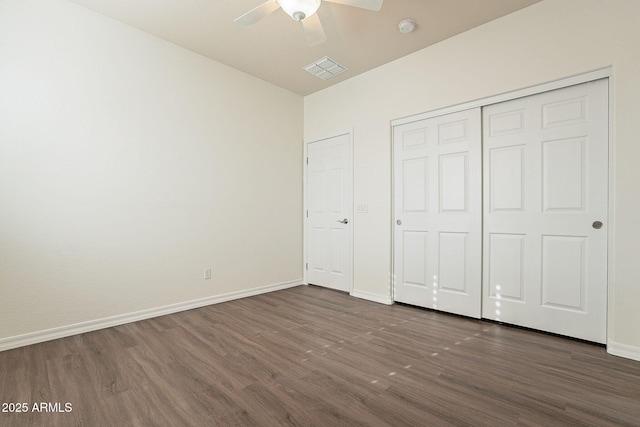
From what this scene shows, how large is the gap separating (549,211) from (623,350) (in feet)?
3.68

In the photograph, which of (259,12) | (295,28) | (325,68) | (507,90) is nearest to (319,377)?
(259,12)

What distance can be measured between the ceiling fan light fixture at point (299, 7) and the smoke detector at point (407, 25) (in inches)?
40.5

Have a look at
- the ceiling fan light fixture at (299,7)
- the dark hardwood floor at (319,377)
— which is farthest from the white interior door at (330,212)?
the ceiling fan light fixture at (299,7)

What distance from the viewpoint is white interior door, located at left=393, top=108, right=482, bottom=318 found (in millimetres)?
2934

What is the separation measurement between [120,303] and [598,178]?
4.36 metres

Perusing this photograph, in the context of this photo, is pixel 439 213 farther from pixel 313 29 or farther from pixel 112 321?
pixel 112 321

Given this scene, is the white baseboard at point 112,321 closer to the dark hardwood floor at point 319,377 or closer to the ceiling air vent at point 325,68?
the dark hardwood floor at point 319,377

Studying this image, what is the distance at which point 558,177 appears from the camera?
2479mm

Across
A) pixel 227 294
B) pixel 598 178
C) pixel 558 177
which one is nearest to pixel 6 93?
pixel 227 294

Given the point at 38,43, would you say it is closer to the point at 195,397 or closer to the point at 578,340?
the point at 195,397

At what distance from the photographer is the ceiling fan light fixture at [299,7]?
2088mm

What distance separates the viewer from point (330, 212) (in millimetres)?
4184

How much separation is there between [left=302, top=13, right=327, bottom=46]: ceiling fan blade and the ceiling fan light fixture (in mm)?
65

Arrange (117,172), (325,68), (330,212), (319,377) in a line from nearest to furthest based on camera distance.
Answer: (319,377) → (117,172) → (325,68) → (330,212)
